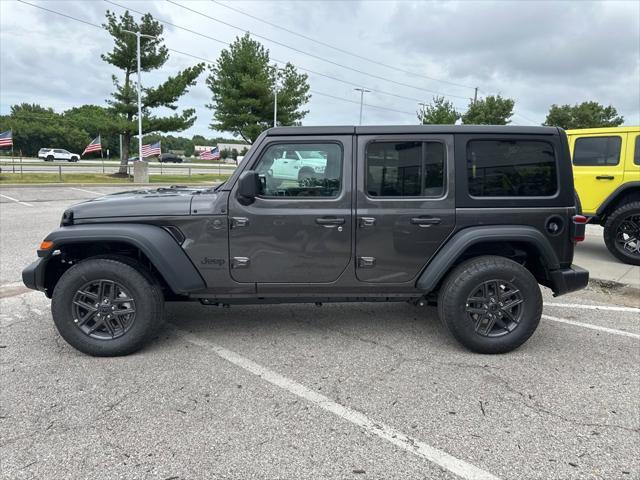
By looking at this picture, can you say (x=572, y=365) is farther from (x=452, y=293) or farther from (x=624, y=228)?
(x=624, y=228)

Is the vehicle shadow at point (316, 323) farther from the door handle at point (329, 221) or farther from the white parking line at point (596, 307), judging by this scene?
the white parking line at point (596, 307)

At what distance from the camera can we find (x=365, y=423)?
278 centimetres

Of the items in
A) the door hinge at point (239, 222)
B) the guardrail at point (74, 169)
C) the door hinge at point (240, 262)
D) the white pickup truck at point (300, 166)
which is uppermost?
the guardrail at point (74, 169)

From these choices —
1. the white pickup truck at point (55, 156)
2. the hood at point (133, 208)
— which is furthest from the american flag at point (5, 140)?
the white pickup truck at point (55, 156)

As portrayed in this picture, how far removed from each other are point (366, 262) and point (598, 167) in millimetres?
5785

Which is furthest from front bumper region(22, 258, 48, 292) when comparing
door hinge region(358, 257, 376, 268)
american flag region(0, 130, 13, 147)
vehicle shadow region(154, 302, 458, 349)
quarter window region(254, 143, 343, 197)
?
american flag region(0, 130, 13, 147)

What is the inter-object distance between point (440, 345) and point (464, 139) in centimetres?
173

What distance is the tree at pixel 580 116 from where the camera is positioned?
40.0 meters

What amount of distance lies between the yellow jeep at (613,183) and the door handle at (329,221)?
18.4 feet

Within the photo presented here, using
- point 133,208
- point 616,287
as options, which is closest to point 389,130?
point 133,208

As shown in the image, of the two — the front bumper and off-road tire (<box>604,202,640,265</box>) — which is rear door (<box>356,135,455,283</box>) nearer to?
the front bumper

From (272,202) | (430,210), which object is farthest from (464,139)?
(272,202)

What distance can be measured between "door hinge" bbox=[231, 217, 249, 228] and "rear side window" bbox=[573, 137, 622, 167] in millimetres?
6536

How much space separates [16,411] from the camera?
2848 millimetres
